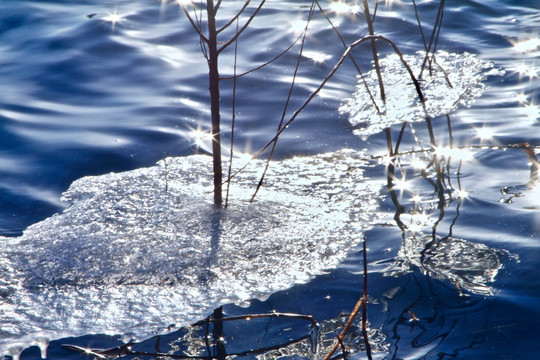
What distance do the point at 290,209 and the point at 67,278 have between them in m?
0.97

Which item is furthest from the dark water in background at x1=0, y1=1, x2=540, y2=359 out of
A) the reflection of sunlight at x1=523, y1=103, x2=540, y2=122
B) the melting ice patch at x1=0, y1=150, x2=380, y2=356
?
the melting ice patch at x1=0, y1=150, x2=380, y2=356

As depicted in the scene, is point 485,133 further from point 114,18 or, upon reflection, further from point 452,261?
point 114,18

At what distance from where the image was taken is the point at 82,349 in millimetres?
1801

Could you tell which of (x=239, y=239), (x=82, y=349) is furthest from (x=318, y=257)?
(x=82, y=349)

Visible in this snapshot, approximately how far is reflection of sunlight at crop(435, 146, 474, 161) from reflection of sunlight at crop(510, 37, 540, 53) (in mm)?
2148

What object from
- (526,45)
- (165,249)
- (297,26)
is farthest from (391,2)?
(165,249)

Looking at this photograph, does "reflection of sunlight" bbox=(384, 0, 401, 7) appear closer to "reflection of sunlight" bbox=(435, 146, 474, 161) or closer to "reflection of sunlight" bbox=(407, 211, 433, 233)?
A: "reflection of sunlight" bbox=(435, 146, 474, 161)

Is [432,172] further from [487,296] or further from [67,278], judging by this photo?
[67,278]

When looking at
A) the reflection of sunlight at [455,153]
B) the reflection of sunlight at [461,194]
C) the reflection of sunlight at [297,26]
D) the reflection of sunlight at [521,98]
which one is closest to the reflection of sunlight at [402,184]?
the reflection of sunlight at [461,194]

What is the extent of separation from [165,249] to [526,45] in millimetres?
3942

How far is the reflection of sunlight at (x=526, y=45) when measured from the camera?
15.8 ft

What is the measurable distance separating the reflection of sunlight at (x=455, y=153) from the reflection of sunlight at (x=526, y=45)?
7.05 ft

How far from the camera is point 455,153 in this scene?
10.1ft

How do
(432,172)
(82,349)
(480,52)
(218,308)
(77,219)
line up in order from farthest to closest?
(480,52) → (432,172) → (77,219) → (218,308) → (82,349)
